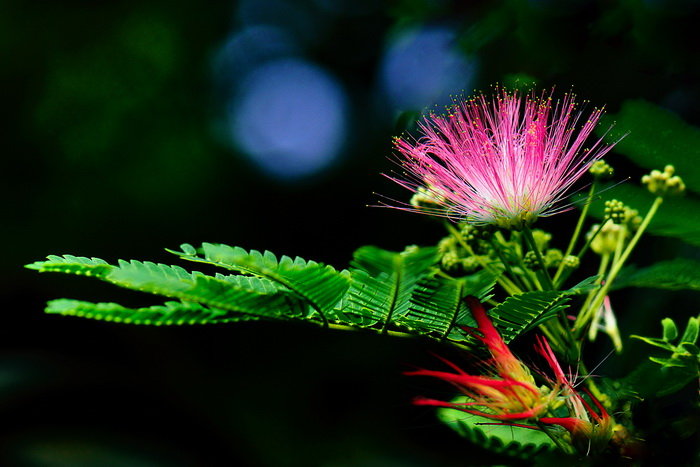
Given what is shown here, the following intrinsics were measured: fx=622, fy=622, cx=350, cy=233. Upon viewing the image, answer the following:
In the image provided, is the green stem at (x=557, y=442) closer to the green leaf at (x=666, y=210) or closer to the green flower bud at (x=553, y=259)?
the green flower bud at (x=553, y=259)

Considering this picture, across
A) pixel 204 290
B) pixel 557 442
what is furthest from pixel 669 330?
pixel 204 290

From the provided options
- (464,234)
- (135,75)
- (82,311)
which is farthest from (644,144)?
(135,75)

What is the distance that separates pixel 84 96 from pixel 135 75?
0.53 metres

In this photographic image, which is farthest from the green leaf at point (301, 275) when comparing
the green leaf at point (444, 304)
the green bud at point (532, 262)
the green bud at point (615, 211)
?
the green bud at point (615, 211)

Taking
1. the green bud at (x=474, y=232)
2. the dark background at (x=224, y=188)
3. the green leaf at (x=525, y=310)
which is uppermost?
the dark background at (x=224, y=188)

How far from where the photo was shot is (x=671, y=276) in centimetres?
120

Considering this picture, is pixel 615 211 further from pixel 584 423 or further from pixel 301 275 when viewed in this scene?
pixel 301 275

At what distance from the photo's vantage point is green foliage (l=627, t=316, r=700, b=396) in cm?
97

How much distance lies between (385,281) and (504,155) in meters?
0.46

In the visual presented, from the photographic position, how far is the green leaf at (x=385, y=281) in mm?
699

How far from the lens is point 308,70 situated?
6.93 meters

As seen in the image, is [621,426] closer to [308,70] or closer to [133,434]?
[133,434]

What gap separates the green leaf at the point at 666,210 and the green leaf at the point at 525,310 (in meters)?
0.47

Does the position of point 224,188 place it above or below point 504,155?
above
